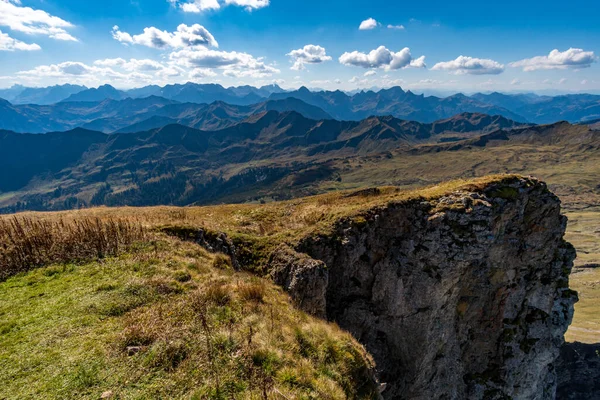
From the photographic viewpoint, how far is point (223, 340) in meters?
12.0

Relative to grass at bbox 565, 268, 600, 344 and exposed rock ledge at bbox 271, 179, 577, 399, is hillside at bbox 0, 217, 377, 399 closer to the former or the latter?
exposed rock ledge at bbox 271, 179, 577, 399

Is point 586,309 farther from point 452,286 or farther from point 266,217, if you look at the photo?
point 266,217

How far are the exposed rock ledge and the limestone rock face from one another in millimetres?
98

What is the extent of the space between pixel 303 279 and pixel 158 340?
548 inches

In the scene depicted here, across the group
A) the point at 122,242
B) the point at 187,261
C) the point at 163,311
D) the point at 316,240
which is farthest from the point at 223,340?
the point at 316,240

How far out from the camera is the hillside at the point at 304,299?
35.3 feet

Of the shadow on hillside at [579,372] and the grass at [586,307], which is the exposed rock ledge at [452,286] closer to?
the shadow on hillside at [579,372]

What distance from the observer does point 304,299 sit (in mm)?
23469

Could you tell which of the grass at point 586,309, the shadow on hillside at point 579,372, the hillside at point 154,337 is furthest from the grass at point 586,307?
the hillside at point 154,337

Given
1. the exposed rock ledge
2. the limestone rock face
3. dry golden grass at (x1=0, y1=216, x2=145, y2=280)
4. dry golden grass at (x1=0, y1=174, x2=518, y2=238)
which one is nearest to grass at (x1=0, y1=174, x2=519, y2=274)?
dry golden grass at (x1=0, y1=174, x2=518, y2=238)

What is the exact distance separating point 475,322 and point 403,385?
1372cm

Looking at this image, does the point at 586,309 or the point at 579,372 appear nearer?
the point at 579,372

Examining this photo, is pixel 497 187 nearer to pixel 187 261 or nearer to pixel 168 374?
pixel 187 261

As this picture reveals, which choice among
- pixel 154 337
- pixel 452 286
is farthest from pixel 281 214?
pixel 154 337
